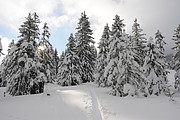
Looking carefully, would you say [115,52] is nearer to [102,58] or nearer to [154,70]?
[154,70]

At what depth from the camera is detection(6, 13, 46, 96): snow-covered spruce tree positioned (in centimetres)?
2009

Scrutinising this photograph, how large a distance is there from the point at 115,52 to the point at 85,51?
14619 millimetres

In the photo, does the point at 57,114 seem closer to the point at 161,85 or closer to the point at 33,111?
the point at 33,111

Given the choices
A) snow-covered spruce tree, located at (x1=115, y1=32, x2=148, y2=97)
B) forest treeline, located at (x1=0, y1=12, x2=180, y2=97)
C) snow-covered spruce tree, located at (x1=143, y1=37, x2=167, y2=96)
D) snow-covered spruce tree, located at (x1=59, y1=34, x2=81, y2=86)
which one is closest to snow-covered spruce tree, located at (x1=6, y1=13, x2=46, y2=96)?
forest treeline, located at (x1=0, y1=12, x2=180, y2=97)

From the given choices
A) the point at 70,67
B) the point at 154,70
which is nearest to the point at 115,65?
the point at 154,70

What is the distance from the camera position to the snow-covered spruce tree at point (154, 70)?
19.3 metres

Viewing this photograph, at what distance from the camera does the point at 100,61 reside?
2781cm

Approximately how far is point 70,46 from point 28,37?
10222mm

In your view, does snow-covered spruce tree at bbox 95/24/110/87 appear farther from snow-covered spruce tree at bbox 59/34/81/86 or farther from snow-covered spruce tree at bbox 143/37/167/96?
snow-covered spruce tree at bbox 143/37/167/96

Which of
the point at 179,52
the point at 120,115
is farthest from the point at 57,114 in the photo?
the point at 179,52

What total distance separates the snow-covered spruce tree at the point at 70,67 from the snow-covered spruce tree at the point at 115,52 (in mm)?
11854

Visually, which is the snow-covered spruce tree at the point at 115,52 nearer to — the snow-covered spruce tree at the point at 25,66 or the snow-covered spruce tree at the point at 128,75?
the snow-covered spruce tree at the point at 128,75

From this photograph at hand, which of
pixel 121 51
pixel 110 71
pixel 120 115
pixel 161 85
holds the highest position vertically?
pixel 121 51

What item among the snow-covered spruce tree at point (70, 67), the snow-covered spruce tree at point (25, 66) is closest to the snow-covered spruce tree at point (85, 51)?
the snow-covered spruce tree at point (70, 67)
